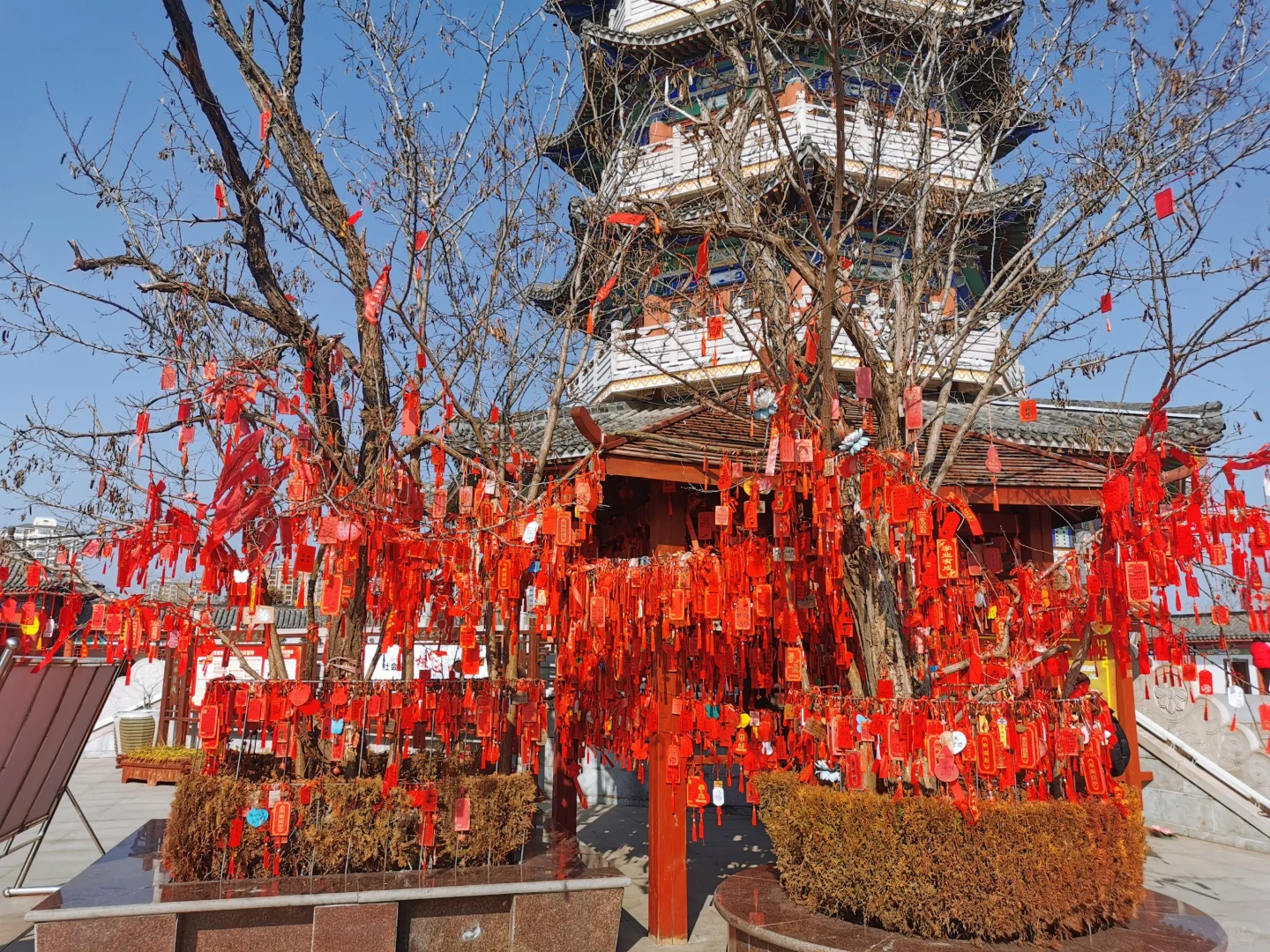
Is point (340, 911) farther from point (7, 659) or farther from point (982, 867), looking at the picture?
point (982, 867)

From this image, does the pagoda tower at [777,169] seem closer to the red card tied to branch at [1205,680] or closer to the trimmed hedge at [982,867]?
the trimmed hedge at [982,867]

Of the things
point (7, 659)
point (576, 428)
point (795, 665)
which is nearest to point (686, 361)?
point (576, 428)

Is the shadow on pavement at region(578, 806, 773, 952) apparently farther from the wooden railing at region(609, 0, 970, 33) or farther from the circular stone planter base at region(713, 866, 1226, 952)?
the wooden railing at region(609, 0, 970, 33)

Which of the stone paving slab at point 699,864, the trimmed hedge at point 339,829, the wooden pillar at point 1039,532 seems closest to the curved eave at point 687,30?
the wooden pillar at point 1039,532

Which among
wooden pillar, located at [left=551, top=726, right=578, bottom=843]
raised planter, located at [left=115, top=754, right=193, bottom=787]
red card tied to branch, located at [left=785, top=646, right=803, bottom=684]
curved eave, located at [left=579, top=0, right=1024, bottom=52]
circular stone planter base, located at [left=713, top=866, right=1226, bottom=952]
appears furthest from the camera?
raised planter, located at [left=115, top=754, right=193, bottom=787]

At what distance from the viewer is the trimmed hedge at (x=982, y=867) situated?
15.0 feet

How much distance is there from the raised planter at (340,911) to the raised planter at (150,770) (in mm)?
9470

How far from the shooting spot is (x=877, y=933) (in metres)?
4.68

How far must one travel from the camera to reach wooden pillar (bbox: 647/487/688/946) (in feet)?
21.1

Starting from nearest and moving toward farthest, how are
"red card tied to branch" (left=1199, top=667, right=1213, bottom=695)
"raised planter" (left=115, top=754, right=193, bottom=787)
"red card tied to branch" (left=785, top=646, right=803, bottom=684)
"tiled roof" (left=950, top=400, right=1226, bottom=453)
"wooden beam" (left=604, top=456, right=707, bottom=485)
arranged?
"red card tied to branch" (left=785, top=646, right=803, bottom=684)
"wooden beam" (left=604, top=456, right=707, bottom=485)
"tiled roof" (left=950, top=400, right=1226, bottom=453)
"red card tied to branch" (left=1199, top=667, right=1213, bottom=695)
"raised planter" (left=115, top=754, right=193, bottom=787)

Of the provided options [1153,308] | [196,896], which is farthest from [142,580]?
[1153,308]

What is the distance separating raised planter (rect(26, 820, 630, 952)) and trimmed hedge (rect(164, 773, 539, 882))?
0.41 feet

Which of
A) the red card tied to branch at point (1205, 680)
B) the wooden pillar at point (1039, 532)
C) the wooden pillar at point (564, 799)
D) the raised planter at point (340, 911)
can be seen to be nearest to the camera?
the raised planter at point (340, 911)

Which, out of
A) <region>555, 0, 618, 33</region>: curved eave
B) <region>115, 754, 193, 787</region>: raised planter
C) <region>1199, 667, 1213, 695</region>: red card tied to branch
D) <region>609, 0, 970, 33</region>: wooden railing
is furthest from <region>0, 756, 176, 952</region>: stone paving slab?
<region>555, 0, 618, 33</region>: curved eave
